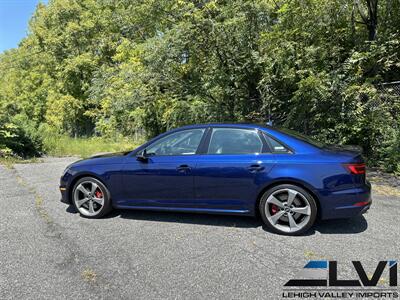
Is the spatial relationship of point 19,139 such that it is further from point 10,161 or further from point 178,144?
point 178,144

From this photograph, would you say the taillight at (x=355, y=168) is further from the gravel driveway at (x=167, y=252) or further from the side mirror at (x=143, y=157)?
the side mirror at (x=143, y=157)

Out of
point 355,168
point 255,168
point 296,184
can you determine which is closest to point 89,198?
point 255,168

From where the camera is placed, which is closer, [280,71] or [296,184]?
[296,184]

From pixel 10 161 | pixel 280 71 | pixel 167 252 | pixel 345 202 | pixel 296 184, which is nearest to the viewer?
pixel 167 252

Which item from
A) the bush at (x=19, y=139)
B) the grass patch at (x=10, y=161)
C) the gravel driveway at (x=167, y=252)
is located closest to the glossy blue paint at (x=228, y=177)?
the gravel driveway at (x=167, y=252)

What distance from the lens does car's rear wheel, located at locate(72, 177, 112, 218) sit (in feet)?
15.7

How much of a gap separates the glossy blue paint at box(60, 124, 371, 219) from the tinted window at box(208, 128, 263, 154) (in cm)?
8

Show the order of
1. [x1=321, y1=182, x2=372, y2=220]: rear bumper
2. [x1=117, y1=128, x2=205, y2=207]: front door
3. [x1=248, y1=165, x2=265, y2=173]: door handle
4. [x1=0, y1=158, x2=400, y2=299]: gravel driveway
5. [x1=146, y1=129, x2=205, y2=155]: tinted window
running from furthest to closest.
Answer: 1. [x1=146, y1=129, x2=205, y2=155]: tinted window
2. [x1=117, y1=128, x2=205, y2=207]: front door
3. [x1=248, y1=165, x2=265, y2=173]: door handle
4. [x1=321, y1=182, x2=372, y2=220]: rear bumper
5. [x1=0, y1=158, x2=400, y2=299]: gravel driveway

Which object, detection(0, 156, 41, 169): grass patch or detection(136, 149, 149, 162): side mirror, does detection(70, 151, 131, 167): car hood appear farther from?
detection(0, 156, 41, 169): grass patch

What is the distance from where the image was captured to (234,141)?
14.3 feet

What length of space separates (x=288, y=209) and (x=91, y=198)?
2.90 m

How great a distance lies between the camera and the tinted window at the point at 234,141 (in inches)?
168

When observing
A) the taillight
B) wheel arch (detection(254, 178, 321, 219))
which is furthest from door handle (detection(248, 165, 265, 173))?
the taillight

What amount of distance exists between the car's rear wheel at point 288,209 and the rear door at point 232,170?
0.19 metres
